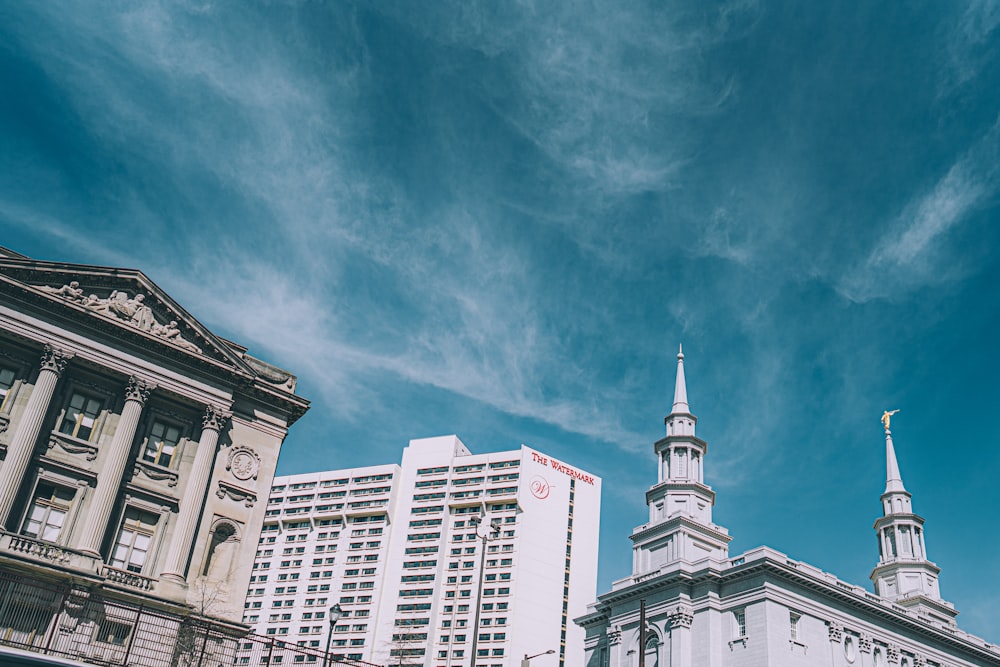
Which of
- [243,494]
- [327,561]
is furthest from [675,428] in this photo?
[327,561]

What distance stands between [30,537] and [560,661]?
104 m

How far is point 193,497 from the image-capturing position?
1602 inches

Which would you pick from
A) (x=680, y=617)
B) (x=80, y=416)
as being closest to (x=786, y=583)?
(x=680, y=617)

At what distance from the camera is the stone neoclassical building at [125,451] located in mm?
36312

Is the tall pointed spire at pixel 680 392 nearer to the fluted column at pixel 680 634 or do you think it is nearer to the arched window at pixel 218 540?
the fluted column at pixel 680 634

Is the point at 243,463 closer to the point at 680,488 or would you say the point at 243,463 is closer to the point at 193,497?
the point at 193,497

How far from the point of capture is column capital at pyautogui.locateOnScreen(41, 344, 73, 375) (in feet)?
128

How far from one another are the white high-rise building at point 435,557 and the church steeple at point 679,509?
158 feet

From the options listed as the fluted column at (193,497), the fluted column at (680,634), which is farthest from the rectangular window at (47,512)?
the fluted column at (680,634)

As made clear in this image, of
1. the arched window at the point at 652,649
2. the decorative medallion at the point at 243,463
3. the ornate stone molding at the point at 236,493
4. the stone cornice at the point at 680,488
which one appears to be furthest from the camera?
the stone cornice at the point at 680,488

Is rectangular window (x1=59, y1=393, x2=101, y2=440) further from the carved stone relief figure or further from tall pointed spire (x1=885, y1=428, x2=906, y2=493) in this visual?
tall pointed spire (x1=885, y1=428, x2=906, y2=493)

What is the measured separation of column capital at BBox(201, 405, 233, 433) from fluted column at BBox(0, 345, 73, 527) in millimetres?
7021

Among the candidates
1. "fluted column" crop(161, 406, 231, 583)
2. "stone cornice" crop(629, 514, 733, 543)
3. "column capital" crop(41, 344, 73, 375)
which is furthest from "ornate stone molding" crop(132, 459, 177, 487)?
"stone cornice" crop(629, 514, 733, 543)

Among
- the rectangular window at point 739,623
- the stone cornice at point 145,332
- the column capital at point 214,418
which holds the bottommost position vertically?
the rectangular window at point 739,623
